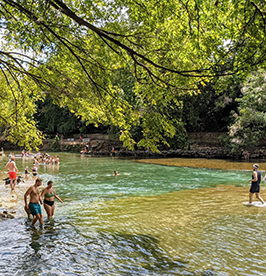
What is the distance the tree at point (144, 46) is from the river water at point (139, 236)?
323 cm

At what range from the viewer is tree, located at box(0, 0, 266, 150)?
7.02 metres

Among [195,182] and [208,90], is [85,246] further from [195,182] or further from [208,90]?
[208,90]

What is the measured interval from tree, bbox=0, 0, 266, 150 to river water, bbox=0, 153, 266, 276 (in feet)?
10.6

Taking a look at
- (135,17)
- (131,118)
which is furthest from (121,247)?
(135,17)

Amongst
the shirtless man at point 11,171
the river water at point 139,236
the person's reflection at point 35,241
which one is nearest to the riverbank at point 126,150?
the shirtless man at point 11,171

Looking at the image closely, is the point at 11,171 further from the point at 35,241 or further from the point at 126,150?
the point at 126,150

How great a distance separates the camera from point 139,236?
10125 mm

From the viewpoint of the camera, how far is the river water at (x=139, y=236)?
777 centimetres

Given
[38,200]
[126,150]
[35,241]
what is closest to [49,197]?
[38,200]

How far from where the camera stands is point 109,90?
966 cm

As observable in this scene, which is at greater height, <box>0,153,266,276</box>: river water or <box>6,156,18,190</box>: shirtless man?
<box>6,156,18,190</box>: shirtless man

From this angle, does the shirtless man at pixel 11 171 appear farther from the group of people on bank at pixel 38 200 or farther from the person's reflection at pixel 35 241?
the person's reflection at pixel 35 241

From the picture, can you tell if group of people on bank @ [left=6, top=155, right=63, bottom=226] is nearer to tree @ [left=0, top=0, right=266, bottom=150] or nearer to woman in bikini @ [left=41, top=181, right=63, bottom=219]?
woman in bikini @ [left=41, top=181, right=63, bottom=219]

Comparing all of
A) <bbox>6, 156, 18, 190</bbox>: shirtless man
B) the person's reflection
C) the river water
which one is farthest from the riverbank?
the person's reflection
